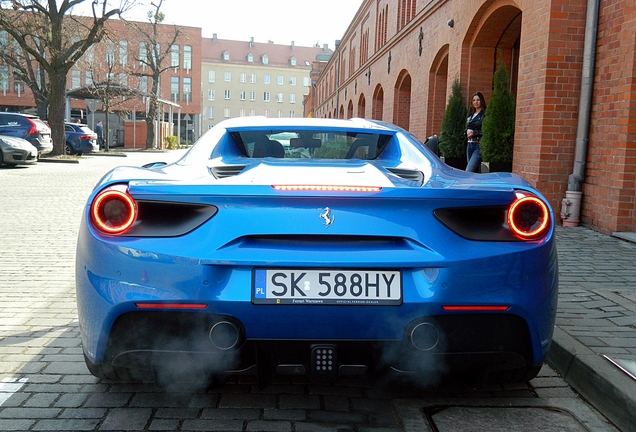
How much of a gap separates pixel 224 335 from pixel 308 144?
1781 millimetres

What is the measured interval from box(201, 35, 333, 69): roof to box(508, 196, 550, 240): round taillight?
376 feet

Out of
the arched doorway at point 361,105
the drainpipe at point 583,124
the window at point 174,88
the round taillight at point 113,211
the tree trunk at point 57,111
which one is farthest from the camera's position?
the window at point 174,88

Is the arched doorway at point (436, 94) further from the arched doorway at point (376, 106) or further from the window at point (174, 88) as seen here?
the window at point (174, 88)

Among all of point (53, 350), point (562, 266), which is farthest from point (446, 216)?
point (562, 266)

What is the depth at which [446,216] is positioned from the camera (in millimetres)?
2643

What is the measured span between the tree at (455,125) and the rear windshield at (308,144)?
1032cm

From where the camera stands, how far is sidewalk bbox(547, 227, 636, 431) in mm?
3061

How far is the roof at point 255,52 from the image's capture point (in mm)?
115062

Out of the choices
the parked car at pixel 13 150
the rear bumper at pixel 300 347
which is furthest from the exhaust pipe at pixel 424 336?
the parked car at pixel 13 150

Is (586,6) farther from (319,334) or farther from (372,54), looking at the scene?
(372,54)

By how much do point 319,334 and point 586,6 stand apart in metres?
7.95

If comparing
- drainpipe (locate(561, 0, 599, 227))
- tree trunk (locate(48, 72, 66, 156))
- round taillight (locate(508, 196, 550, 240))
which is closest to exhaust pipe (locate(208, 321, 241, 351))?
round taillight (locate(508, 196, 550, 240))

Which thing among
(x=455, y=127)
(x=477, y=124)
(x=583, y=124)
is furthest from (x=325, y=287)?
(x=455, y=127)

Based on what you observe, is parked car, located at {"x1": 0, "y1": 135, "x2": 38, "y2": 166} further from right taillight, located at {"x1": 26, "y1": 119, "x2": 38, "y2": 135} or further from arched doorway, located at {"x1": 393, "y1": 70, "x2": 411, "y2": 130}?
arched doorway, located at {"x1": 393, "y1": 70, "x2": 411, "y2": 130}
